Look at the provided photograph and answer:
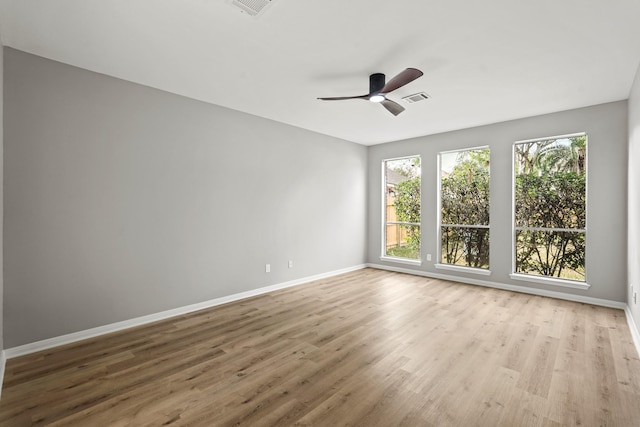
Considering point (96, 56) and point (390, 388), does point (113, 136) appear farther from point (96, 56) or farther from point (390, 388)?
point (390, 388)

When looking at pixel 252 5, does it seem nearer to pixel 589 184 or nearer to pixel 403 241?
pixel 589 184

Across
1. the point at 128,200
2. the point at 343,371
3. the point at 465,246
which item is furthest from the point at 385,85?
the point at 465,246

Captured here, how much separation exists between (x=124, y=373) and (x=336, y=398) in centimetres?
170

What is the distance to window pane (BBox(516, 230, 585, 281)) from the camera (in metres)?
4.44

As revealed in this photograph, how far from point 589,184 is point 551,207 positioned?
1.83ft

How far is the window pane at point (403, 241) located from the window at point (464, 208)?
0.50 metres

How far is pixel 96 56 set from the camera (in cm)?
283

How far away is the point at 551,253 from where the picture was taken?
4668 mm

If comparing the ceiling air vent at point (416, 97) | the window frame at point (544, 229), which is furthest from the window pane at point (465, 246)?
the ceiling air vent at point (416, 97)

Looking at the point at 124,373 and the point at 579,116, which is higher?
the point at 579,116

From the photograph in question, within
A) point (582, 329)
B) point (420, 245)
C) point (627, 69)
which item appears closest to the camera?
point (627, 69)

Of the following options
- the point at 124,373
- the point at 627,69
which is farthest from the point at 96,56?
the point at 627,69

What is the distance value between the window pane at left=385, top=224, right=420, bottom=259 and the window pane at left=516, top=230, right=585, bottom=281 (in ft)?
5.71

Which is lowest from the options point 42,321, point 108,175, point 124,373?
point 124,373
